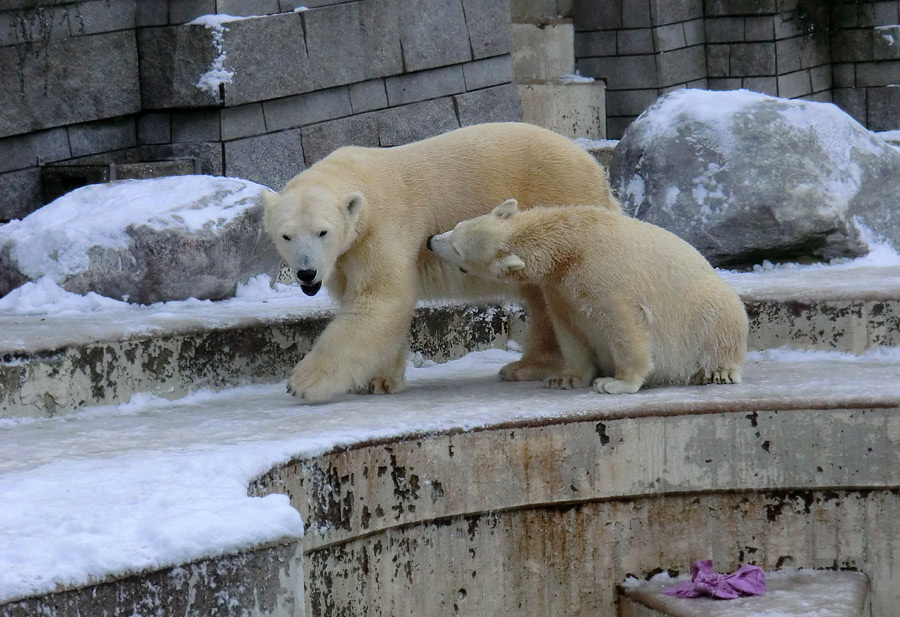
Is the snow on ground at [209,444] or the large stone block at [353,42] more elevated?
the large stone block at [353,42]

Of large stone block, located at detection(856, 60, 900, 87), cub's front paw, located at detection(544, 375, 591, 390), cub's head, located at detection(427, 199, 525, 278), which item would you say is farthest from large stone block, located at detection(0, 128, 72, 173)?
large stone block, located at detection(856, 60, 900, 87)

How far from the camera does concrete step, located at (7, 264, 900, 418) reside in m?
4.27

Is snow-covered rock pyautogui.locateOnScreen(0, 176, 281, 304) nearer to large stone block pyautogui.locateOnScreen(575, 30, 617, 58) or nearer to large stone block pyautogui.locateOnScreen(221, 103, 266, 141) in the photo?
large stone block pyautogui.locateOnScreen(221, 103, 266, 141)

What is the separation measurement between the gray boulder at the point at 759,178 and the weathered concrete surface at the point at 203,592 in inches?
161

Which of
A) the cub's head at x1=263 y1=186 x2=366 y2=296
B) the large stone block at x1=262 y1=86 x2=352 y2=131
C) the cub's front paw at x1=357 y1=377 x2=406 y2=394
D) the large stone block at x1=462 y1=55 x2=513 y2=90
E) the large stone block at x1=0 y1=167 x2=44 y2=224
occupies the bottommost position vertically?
the cub's front paw at x1=357 y1=377 x2=406 y2=394

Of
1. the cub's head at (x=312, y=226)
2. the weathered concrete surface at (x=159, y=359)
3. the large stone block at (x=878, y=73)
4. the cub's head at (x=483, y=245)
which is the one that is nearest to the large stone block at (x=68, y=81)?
the weathered concrete surface at (x=159, y=359)

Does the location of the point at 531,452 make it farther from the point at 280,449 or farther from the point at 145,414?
the point at 145,414

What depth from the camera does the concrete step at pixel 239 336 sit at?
168 inches

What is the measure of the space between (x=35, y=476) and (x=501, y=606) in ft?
5.03

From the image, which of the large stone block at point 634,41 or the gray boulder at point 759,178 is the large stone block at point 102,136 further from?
the large stone block at point 634,41

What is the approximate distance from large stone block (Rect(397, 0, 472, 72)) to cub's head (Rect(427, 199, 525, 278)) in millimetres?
4069

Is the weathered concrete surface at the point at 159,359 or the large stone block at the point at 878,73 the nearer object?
the weathered concrete surface at the point at 159,359

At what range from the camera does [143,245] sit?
5.36 meters

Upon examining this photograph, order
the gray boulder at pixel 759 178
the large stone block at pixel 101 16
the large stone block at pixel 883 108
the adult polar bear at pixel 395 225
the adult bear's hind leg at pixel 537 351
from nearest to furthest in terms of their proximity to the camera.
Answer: the adult polar bear at pixel 395 225 < the adult bear's hind leg at pixel 537 351 < the gray boulder at pixel 759 178 < the large stone block at pixel 101 16 < the large stone block at pixel 883 108
